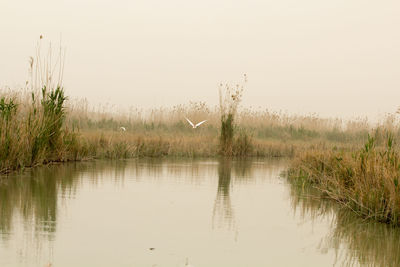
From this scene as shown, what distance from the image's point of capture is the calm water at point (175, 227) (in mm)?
2971

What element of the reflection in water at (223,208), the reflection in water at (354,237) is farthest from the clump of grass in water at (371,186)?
the reflection in water at (223,208)

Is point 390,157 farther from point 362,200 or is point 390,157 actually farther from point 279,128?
point 279,128

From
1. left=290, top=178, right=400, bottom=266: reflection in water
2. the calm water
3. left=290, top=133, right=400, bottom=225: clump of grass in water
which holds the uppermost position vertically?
left=290, top=133, right=400, bottom=225: clump of grass in water

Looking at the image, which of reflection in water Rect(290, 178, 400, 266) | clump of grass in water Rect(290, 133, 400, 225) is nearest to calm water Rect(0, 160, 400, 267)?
reflection in water Rect(290, 178, 400, 266)

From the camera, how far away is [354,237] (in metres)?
3.76

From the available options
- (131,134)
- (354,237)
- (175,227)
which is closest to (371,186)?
(354,237)

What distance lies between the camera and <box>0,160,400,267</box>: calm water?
2.97m

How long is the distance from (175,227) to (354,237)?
1.39 m

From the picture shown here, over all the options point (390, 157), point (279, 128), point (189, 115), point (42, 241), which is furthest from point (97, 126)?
point (42, 241)

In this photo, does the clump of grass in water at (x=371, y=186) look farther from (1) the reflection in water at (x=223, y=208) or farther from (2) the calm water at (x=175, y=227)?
(1) the reflection in water at (x=223, y=208)

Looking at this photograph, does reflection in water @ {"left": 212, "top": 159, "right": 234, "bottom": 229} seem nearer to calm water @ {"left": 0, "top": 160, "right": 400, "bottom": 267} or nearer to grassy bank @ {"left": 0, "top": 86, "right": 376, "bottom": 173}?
calm water @ {"left": 0, "top": 160, "right": 400, "bottom": 267}

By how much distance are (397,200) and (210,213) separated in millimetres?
1643

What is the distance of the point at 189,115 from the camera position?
2103 cm

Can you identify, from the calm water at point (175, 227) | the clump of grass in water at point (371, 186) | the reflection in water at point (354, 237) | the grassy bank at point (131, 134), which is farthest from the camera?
the grassy bank at point (131, 134)
